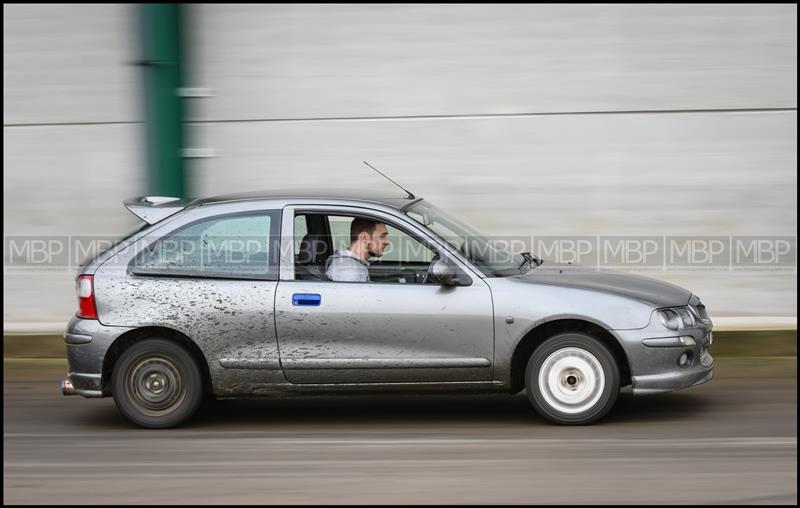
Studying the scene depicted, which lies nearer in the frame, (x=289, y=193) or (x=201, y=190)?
(x=289, y=193)

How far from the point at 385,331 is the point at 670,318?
1878 millimetres

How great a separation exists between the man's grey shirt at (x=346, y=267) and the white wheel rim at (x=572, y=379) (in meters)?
1.36

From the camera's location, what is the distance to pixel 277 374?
6902mm

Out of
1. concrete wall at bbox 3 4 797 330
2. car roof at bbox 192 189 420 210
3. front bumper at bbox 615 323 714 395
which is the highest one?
concrete wall at bbox 3 4 797 330

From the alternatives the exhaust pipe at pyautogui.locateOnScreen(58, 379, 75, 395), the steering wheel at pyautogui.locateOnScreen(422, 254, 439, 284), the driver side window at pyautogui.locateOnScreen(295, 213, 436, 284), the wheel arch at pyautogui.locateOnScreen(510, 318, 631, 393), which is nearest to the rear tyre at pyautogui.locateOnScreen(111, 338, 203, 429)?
the exhaust pipe at pyautogui.locateOnScreen(58, 379, 75, 395)

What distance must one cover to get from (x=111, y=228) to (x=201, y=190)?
117cm

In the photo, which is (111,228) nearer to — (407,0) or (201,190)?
(201,190)

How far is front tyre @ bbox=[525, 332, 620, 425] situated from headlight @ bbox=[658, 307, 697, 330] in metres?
0.42

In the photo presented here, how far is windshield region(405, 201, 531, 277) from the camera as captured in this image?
7.03m

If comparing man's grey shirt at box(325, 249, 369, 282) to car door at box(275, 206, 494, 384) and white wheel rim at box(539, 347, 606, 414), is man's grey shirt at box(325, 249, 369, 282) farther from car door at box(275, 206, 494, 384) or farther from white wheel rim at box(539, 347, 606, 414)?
white wheel rim at box(539, 347, 606, 414)

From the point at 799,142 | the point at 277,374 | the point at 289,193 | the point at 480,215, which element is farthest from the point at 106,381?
the point at 799,142

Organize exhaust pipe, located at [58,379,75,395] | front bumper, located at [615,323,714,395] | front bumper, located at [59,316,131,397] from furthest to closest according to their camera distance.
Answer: exhaust pipe, located at [58,379,75,395]
front bumper, located at [59,316,131,397]
front bumper, located at [615,323,714,395]

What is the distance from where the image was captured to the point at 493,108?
1084 centimetres

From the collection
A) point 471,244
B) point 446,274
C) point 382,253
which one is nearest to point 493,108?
point 471,244
